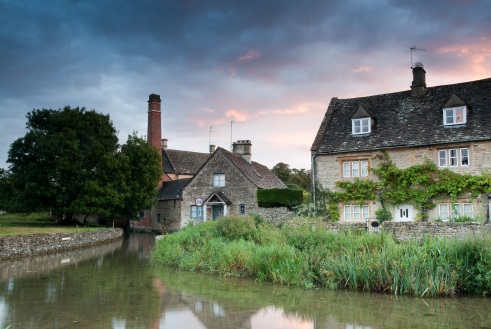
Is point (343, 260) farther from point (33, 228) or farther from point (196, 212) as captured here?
point (196, 212)

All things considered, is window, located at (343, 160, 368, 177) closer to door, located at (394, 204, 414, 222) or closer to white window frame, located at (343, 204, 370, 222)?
white window frame, located at (343, 204, 370, 222)

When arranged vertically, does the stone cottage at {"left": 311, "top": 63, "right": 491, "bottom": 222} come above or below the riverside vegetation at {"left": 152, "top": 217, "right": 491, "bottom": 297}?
above

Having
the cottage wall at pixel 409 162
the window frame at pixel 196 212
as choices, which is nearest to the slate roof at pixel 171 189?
the window frame at pixel 196 212

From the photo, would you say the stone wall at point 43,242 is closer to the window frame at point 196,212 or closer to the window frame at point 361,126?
the window frame at point 196,212

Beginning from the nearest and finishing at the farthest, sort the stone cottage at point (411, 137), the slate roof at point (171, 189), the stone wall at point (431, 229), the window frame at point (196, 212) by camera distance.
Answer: the stone wall at point (431, 229) → the stone cottage at point (411, 137) → the window frame at point (196, 212) → the slate roof at point (171, 189)

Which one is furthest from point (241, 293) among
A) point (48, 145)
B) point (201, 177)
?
point (201, 177)

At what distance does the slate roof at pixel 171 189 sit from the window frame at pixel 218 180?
15.9 feet

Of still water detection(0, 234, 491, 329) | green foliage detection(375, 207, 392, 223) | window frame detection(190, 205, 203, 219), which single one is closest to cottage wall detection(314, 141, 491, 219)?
green foliage detection(375, 207, 392, 223)

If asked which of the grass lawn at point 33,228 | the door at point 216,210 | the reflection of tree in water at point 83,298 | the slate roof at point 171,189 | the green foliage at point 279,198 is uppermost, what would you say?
the slate roof at point 171,189

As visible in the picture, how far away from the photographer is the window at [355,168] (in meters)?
30.5

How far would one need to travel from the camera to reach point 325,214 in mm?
31109

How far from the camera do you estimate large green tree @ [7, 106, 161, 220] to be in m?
36.4

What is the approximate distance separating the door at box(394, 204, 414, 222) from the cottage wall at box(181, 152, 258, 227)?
520 inches

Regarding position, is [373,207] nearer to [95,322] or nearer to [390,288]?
[390,288]
